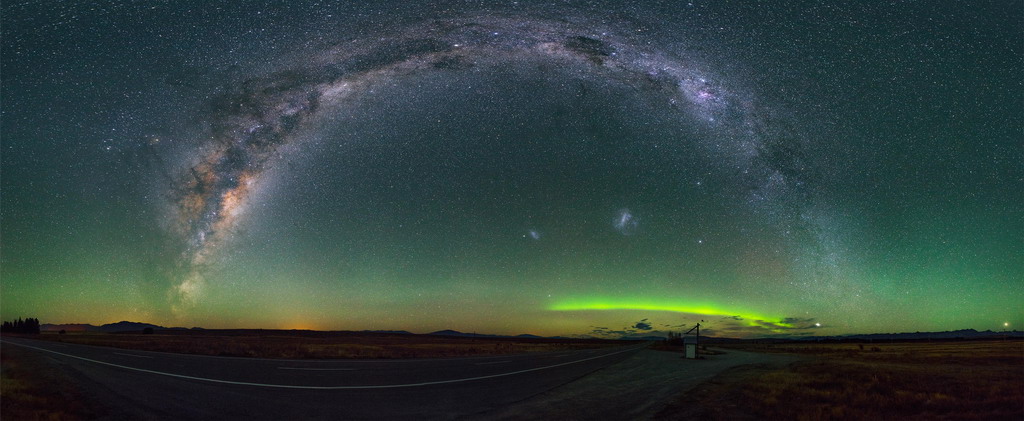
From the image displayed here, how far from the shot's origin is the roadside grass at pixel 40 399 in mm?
8950

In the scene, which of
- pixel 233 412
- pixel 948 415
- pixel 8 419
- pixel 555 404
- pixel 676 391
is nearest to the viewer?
pixel 8 419

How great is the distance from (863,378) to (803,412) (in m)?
9.06

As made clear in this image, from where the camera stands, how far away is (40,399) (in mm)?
10516

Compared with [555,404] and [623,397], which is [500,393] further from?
[623,397]

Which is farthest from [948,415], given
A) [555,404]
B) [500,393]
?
[500,393]

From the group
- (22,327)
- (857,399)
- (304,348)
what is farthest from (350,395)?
(22,327)

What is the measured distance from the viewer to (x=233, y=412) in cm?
934

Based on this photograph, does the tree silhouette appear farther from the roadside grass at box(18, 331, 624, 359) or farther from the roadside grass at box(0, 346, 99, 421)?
the roadside grass at box(0, 346, 99, 421)

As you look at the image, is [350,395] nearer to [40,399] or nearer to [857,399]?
[40,399]

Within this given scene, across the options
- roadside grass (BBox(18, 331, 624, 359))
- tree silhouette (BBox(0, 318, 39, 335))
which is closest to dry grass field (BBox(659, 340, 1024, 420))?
roadside grass (BBox(18, 331, 624, 359))

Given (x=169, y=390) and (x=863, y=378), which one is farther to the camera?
(x=863, y=378)

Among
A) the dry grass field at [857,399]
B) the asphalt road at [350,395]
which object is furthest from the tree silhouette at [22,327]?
the dry grass field at [857,399]

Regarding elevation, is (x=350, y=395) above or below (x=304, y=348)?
above

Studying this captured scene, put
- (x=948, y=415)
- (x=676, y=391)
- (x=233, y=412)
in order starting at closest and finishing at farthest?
(x=233, y=412) < (x=948, y=415) < (x=676, y=391)
